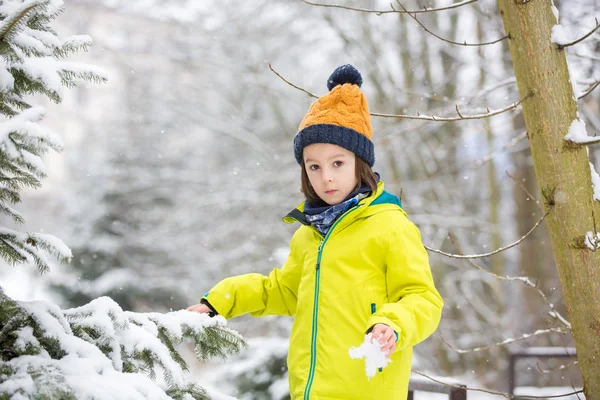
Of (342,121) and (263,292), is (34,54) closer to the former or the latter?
(342,121)

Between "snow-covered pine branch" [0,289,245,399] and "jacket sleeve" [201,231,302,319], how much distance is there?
63 centimetres

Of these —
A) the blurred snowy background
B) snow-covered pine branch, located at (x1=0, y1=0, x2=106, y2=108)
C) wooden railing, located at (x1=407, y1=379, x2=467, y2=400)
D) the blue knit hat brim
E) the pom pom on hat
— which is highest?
the blurred snowy background

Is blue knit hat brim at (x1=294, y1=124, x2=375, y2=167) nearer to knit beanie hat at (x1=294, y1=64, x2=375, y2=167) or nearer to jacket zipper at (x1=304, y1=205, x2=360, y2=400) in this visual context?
knit beanie hat at (x1=294, y1=64, x2=375, y2=167)

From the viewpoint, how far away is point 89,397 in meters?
1.11

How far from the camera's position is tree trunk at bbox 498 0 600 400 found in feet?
7.02

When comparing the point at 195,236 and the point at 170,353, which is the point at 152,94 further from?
the point at 170,353

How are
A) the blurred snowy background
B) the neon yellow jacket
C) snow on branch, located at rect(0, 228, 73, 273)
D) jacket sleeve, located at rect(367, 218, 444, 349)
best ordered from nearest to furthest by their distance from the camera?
1. snow on branch, located at rect(0, 228, 73, 273)
2. jacket sleeve, located at rect(367, 218, 444, 349)
3. the neon yellow jacket
4. the blurred snowy background

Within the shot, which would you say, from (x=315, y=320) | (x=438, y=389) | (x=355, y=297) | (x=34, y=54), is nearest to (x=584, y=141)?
(x=355, y=297)

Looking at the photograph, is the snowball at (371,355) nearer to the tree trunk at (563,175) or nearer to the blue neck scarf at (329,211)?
the blue neck scarf at (329,211)

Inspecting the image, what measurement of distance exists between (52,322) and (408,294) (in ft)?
3.43

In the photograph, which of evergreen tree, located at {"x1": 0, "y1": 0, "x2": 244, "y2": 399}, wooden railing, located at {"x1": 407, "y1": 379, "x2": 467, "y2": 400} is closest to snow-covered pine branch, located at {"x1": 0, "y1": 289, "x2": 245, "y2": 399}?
evergreen tree, located at {"x1": 0, "y1": 0, "x2": 244, "y2": 399}

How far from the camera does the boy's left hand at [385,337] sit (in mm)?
1650

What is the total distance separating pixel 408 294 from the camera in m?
1.93

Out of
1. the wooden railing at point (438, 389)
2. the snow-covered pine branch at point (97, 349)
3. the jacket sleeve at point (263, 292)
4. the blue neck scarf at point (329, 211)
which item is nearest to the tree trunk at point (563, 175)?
the blue neck scarf at point (329, 211)
